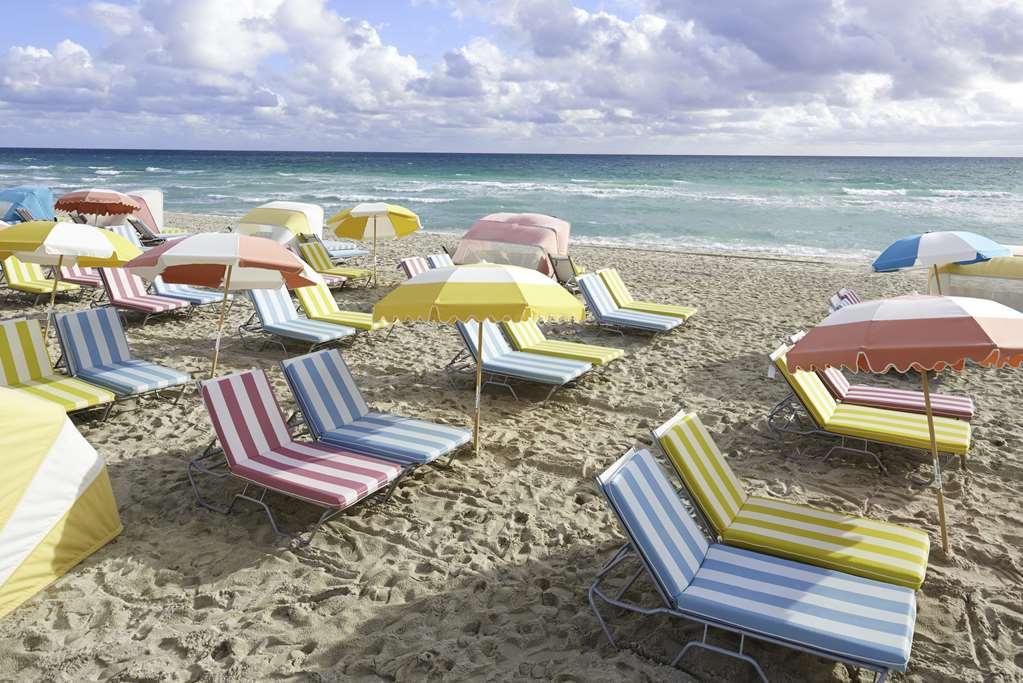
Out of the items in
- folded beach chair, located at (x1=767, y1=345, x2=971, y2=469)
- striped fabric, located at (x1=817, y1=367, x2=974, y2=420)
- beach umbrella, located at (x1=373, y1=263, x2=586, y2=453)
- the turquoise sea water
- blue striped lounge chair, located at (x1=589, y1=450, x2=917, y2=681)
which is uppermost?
beach umbrella, located at (x1=373, y1=263, x2=586, y2=453)

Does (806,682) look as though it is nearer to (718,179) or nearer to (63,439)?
(63,439)

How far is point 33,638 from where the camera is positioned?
3.63 m

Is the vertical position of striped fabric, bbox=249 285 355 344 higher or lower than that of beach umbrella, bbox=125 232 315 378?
lower

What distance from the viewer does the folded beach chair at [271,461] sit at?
180 inches

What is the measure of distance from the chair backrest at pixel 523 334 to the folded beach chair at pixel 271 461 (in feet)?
10.2

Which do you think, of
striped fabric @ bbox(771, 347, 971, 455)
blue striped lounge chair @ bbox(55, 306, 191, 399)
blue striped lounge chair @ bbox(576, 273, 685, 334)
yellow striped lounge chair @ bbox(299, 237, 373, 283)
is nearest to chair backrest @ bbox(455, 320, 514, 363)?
blue striped lounge chair @ bbox(576, 273, 685, 334)

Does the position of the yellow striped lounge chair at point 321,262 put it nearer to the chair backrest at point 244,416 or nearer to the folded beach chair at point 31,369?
the folded beach chair at point 31,369

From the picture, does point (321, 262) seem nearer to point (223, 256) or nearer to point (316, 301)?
point (316, 301)

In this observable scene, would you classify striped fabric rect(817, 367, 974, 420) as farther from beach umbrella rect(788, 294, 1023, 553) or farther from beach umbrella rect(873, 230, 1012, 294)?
beach umbrella rect(788, 294, 1023, 553)

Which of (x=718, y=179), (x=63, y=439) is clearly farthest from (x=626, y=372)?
(x=718, y=179)

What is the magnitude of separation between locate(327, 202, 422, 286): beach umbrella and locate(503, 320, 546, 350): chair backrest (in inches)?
177

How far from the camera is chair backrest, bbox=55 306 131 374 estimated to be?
23.0ft

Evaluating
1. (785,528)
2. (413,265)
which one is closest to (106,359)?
(413,265)

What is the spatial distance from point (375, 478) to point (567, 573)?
53.3 inches
